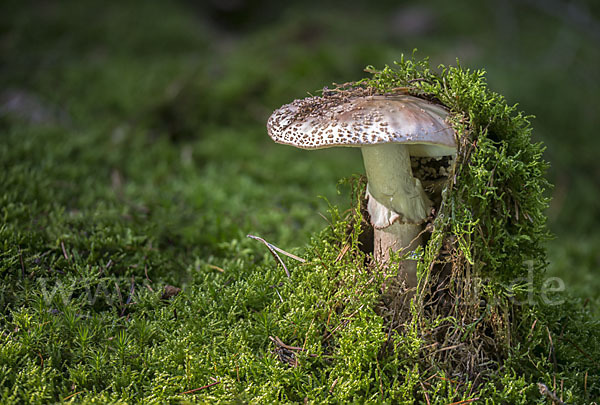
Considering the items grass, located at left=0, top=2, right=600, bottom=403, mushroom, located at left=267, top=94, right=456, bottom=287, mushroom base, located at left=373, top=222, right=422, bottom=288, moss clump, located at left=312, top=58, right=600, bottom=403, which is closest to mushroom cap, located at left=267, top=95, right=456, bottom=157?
mushroom, located at left=267, top=94, right=456, bottom=287

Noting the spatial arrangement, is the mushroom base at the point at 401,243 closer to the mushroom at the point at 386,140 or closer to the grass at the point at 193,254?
the mushroom at the point at 386,140

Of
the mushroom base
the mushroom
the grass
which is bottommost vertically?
the grass

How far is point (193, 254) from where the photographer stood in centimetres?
279

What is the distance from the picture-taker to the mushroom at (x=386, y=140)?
5.46 ft

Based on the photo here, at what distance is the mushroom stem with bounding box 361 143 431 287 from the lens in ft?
6.30

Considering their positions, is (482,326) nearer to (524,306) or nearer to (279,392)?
(524,306)

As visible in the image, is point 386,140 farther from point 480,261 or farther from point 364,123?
point 480,261

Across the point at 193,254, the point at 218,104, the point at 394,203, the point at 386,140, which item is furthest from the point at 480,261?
the point at 218,104

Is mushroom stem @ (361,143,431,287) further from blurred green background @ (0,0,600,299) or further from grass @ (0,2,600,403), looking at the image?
blurred green background @ (0,0,600,299)

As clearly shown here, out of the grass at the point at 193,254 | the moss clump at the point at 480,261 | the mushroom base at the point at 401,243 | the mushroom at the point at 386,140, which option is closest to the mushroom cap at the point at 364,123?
the mushroom at the point at 386,140

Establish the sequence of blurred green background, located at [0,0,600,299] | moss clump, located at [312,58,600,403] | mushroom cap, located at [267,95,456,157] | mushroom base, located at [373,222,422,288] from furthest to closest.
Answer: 1. blurred green background, located at [0,0,600,299]
2. mushroom base, located at [373,222,422,288]
3. moss clump, located at [312,58,600,403]
4. mushroom cap, located at [267,95,456,157]

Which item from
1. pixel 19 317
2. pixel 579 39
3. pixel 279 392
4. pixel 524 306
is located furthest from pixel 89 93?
pixel 579 39

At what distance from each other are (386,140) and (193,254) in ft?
5.21

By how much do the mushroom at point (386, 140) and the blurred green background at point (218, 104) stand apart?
1.39ft
